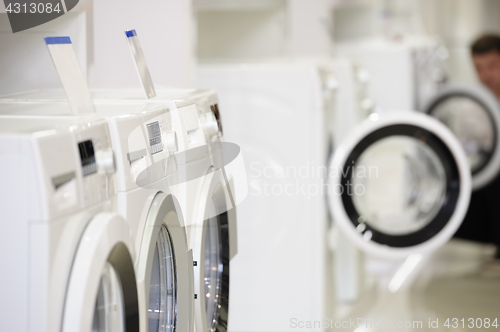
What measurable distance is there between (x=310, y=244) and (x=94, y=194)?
1.04m

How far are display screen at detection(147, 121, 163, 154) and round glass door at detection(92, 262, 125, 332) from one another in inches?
8.5

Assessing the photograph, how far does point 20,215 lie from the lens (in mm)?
604

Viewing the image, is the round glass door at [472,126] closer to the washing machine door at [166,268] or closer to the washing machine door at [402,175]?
the washing machine door at [402,175]

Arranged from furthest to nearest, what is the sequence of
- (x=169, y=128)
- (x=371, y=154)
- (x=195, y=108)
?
(x=371, y=154) → (x=195, y=108) → (x=169, y=128)

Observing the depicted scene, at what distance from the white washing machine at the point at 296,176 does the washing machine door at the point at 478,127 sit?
1621mm

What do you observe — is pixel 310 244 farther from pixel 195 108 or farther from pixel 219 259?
pixel 195 108

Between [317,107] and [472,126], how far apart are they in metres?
1.70


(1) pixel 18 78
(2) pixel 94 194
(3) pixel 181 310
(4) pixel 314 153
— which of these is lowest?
(3) pixel 181 310

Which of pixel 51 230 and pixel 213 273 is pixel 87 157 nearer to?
pixel 51 230

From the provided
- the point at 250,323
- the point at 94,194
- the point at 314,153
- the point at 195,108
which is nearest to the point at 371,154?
the point at 314,153

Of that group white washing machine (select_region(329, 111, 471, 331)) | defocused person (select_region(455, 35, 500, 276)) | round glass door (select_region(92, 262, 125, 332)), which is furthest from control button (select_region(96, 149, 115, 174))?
defocused person (select_region(455, 35, 500, 276))

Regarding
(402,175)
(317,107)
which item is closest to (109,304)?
(317,107)

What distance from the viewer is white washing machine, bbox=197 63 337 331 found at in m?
1.49

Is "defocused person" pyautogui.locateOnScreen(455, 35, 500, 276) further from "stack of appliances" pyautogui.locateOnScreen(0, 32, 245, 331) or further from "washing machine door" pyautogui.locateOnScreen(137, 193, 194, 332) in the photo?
"washing machine door" pyautogui.locateOnScreen(137, 193, 194, 332)
